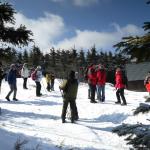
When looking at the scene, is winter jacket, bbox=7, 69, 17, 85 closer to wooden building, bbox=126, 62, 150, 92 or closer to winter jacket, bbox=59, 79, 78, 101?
winter jacket, bbox=59, 79, 78, 101

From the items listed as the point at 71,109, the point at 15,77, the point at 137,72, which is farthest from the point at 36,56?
the point at 71,109

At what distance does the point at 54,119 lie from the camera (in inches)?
594

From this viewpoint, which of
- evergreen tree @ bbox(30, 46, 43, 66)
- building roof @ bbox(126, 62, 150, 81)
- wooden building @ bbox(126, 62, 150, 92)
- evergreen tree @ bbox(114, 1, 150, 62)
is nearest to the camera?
evergreen tree @ bbox(114, 1, 150, 62)

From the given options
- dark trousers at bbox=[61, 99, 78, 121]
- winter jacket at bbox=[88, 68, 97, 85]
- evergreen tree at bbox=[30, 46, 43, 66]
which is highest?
evergreen tree at bbox=[30, 46, 43, 66]

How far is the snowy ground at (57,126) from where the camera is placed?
10133mm

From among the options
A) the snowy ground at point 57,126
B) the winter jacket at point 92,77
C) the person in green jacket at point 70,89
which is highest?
the winter jacket at point 92,77

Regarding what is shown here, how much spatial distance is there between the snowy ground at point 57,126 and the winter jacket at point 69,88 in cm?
105

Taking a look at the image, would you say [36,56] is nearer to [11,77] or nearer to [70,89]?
[11,77]

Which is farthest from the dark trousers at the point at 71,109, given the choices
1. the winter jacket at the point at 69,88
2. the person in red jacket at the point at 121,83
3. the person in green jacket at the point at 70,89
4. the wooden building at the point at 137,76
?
the wooden building at the point at 137,76

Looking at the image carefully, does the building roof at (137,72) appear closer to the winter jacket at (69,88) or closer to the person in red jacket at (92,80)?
the person in red jacket at (92,80)

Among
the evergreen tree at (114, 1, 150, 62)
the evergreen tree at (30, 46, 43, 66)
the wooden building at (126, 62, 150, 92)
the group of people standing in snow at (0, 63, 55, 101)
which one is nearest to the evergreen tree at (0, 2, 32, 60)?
the group of people standing in snow at (0, 63, 55, 101)

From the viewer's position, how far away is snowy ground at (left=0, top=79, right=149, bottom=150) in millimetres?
10133

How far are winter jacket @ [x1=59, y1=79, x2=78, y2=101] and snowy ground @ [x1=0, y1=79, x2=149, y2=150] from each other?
1.05m

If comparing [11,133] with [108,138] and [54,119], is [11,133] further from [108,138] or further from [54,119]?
[54,119]
